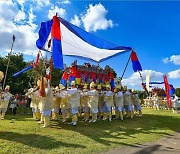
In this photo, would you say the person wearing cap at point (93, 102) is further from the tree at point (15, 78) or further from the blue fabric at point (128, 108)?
the tree at point (15, 78)

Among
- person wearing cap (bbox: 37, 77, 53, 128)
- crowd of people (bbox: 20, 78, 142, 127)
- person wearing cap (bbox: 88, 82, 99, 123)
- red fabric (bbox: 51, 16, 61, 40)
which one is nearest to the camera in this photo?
person wearing cap (bbox: 37, 77, 53, 128)

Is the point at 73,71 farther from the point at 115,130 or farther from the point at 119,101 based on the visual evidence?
the point at 115,130

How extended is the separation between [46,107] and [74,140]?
8.24ft

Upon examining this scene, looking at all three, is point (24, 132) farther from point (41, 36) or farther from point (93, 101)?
point (41, 36)

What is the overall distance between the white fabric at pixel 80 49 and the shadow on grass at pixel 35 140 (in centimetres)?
829

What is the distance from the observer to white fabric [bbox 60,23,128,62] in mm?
15942

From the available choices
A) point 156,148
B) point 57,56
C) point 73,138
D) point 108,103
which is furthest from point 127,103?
point 73,138

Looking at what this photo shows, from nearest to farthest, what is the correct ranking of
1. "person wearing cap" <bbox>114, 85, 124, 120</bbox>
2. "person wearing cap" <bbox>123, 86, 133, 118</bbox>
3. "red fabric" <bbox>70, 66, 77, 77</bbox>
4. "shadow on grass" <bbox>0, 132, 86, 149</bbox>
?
1. "shadow on grass" <bbox>0, 132, 86, 149</bbox>
2. "person wearing cap" <bbox>114, 85, 124, 120</bbox>
3. "person wearing cap" <bbox>123, 86, 133, 118</bbox>
4. "red fabric" <bbox>70, 66, 77, 77</bbox>

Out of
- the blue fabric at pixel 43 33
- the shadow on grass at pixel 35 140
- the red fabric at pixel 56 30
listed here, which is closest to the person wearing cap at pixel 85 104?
the red fabric at pixel 56 30

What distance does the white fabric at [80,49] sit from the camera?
628 inches

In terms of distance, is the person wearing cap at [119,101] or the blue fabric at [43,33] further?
the person wearing cap at [119,101]

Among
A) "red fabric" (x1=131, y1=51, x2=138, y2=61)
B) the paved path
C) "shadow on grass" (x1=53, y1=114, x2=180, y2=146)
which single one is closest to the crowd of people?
"shadow on grass" (x1=53, y1=114, x2=180, y2=146)

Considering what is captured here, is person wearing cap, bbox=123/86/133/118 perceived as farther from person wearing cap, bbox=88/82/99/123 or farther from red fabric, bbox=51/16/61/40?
red fabric, bbox=51/16/61/40

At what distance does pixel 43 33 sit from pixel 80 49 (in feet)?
11.1
